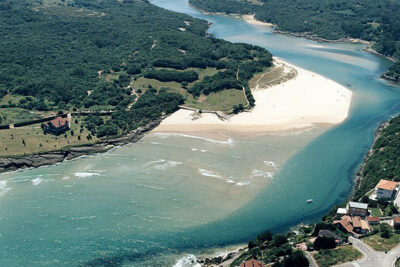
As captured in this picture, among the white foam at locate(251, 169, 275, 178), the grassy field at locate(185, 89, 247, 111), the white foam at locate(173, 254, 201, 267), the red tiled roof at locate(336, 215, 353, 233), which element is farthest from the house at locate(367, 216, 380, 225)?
the grassy field at locate(185, 89, 247, 111)

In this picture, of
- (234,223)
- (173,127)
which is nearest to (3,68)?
(173,127)

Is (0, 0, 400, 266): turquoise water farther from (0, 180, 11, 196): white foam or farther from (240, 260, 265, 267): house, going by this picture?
(240, 260, 265, 267): house

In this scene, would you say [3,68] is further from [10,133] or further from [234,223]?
[234,223]

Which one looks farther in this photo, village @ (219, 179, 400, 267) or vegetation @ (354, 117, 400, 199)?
vegetation @ (354, 117, 400, 199)

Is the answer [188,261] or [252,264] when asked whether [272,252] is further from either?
[188,261]

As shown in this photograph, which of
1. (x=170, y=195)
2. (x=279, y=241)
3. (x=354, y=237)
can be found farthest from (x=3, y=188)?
(x=354, y=237)
